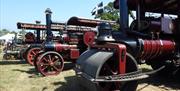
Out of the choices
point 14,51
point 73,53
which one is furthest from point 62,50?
point 14,51

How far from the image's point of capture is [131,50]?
22.0ft

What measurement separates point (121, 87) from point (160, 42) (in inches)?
75.4

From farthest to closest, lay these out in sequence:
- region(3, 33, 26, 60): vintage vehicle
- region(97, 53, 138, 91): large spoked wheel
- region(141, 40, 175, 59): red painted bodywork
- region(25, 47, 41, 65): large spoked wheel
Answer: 1. region(3, 33, 26, 60): vintage vehicle
2. region(25, 47, 41, 65): large spoked wheel
3. region(141, 40, 175, 59): red painted bodywork
4. region(97, 53, 138, 91): large spoked wheel

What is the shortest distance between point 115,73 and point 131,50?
3.13 ft

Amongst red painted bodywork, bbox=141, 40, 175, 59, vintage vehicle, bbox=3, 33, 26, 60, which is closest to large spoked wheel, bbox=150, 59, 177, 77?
red painted bodywork, bbox=141, 40, 175, 59

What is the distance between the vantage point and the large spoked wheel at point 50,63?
1017 centimetres

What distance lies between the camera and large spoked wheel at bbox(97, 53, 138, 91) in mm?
6016

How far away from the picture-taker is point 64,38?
12164mm

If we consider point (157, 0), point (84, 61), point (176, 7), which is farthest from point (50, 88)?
A: point (176, 7)

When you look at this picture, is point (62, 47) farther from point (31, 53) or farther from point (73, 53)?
point (31, 53)

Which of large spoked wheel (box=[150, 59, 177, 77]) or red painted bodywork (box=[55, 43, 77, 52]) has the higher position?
red painted bodywork (box=[55, 43, 77, 52])

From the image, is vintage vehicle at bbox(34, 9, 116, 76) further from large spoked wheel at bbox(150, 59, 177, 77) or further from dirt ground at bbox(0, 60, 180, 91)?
large spoked wheel at bbox(150, 59, 177, 77)

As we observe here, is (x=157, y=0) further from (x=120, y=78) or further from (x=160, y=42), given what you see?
(x=120, y=78)

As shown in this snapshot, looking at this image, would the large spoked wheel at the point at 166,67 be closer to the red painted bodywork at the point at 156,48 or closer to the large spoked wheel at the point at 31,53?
the red painted bodywork at the point at 156,48
